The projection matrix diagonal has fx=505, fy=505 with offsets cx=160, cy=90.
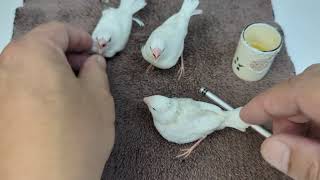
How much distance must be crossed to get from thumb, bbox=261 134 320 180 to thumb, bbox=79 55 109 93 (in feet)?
0.93

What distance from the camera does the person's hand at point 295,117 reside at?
58 centimetres

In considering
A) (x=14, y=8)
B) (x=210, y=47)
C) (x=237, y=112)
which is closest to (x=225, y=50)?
(x=210, y=47)

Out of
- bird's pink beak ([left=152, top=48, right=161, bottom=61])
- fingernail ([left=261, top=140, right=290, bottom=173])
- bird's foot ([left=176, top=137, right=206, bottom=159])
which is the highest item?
fingernail ([left=261, top=140, right=290, bottom=173])

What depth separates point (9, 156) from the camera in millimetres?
630

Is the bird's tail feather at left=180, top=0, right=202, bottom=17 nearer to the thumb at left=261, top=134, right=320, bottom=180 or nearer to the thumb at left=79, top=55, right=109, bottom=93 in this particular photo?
the thumb at left=79, top=55, right=109, bottom=93

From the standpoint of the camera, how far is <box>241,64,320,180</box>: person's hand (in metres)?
0.58

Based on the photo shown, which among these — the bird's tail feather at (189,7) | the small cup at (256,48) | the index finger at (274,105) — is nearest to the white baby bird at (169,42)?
the bird's tail feather at (189,7)

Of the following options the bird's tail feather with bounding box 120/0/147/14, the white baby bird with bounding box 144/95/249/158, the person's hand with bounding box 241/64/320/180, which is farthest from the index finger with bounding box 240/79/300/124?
the bird's tail feather with bounding box 120/0/147/14

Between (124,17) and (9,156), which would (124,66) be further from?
(9,156)

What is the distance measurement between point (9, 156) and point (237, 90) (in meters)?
0.48

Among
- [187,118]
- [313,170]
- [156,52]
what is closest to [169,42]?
[156,52]

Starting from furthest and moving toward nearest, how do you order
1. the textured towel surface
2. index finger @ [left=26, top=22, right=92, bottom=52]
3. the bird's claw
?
the bird's claw, the textured towel surface, index finger @ [left=26, top=22, right=92, bottom=52]

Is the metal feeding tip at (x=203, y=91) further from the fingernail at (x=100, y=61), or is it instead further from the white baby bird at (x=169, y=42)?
the fingernail at (x=100, y=61)

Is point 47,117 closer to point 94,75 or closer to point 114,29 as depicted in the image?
point 94,75
